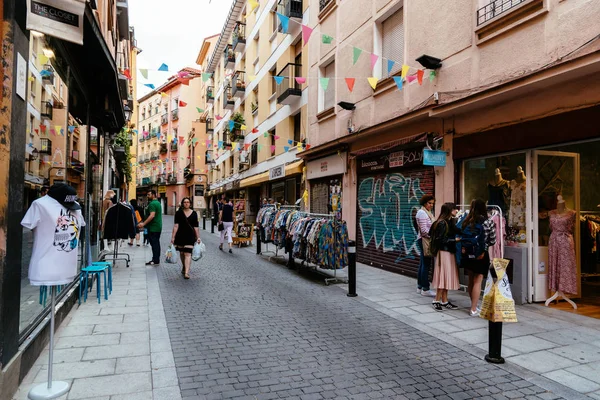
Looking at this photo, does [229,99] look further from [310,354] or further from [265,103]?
[310,354]

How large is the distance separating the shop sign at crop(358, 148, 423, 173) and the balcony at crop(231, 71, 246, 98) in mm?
16321

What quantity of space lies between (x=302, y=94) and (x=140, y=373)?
46.8 ft

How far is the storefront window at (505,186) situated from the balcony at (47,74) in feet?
24.6

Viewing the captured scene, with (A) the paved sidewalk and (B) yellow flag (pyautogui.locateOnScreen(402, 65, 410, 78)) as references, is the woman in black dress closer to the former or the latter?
(A) the paved sidewalk

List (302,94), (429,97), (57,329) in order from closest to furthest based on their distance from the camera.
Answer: (57,329) → (429,97) → (302,94)

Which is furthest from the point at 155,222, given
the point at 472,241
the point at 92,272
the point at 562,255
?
the point at 562,255

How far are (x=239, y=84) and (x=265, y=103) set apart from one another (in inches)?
205

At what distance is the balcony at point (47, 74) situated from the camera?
4826 millimetres

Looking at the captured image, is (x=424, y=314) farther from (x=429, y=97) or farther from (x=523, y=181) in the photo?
(x=429, y=97)

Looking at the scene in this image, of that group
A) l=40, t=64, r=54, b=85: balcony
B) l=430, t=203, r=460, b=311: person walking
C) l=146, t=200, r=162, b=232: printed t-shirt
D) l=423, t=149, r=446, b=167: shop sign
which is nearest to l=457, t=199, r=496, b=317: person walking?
l=430, t=203, r=460, b=311: person walking

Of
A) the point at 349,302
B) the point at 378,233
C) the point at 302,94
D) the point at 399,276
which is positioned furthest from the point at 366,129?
the point at 302,94

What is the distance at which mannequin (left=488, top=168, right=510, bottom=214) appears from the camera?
7.53m

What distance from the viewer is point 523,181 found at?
7148 mm

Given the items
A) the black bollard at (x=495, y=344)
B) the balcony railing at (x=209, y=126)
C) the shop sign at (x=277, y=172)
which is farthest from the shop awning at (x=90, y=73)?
the balcony railing at (x=209, y=126)
